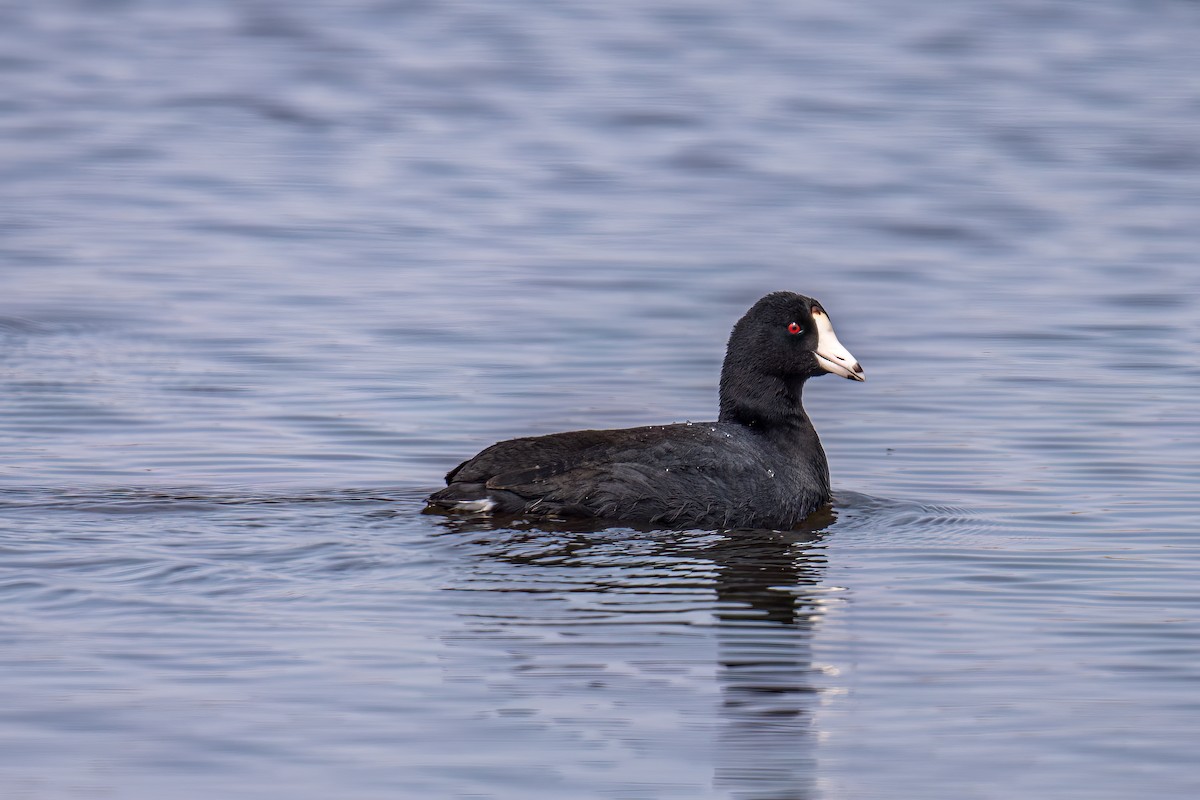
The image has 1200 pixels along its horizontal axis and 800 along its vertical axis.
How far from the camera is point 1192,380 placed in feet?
38.2

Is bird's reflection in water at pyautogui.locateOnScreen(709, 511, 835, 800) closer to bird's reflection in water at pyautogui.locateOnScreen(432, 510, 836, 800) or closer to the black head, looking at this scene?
bird's reflection in water at pyautogui.locateOnScreen(432, 510, 836, 800)

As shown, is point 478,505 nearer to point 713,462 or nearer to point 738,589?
point 713,462

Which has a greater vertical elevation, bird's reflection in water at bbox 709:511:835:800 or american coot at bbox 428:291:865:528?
american coot at bbox 428:291:865:528

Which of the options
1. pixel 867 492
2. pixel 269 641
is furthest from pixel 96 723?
pixel 867 492

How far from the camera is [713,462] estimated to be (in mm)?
8664

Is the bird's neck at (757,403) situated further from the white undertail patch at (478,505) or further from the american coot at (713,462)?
the white undertail patch at (478,505)

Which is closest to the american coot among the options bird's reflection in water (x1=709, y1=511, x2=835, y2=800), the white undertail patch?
the white undertail patch

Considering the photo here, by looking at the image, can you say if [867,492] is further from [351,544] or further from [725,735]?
[725,735]

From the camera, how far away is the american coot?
835 cm

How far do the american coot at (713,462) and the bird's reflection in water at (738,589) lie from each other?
0.10 metres

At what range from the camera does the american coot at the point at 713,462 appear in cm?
835

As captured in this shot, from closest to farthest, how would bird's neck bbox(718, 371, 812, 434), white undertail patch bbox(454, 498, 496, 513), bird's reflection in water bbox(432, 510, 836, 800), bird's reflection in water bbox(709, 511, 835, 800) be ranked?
bird's reflection in water bbox(709, 511, 835, 800)
bird's reflection in water bbox(432, 510, 836, 800)
white undertail patch bbox(454, 498, 496, 513)
bird's neck bbox(718, 371, 812, 434)

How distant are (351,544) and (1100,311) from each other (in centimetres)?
717

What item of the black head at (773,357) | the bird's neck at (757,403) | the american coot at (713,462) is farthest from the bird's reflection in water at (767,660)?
the black head at (773,357)
